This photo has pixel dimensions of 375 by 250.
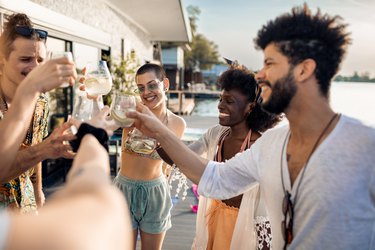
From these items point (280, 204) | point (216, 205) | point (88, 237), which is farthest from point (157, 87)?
point (88, 237)

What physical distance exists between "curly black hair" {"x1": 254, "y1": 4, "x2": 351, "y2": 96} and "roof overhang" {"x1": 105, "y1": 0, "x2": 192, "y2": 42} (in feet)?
24.6

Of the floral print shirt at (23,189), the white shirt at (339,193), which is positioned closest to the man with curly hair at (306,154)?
the white shirt at (339,193)

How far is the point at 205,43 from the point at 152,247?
7751 centimetres

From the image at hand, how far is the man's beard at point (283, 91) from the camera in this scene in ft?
5.11

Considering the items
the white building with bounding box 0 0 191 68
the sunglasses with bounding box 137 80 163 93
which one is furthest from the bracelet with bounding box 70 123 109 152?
the white building with bounding box 0 0 191 68

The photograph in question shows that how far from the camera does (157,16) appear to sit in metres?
11.0

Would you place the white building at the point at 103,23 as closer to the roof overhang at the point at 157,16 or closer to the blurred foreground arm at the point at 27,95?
the roof overhang at the point at 157,16

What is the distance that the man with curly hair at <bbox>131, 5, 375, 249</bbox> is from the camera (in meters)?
1.37

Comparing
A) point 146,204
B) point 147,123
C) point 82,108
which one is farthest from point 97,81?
point 146,204

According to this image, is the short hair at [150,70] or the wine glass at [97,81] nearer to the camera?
the wine glass at [97,81]

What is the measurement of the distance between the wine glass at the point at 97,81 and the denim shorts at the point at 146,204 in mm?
1085

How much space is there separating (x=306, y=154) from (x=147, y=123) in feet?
2.74

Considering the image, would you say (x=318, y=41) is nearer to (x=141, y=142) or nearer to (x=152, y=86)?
(x=141, y=142)

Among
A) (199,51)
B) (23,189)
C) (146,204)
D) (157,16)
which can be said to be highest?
(199,51)
